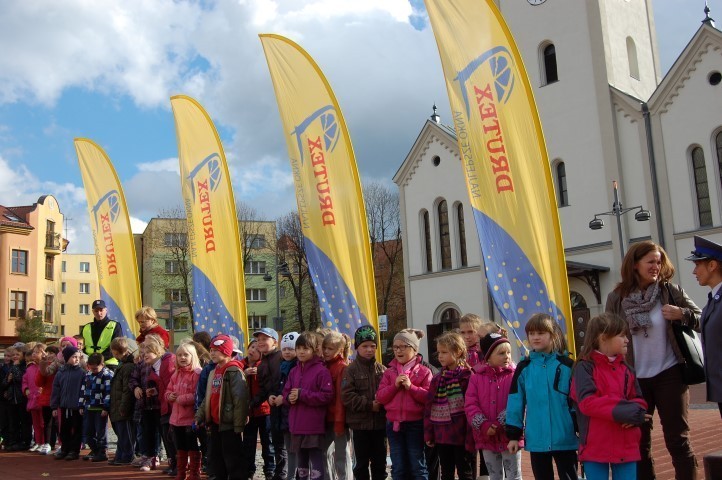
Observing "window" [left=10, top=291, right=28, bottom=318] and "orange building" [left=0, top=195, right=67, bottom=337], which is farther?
"window" [left=10, top=291, right=28, bottom=318]

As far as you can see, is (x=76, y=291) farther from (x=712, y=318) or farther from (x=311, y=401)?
(x=712, y=318)

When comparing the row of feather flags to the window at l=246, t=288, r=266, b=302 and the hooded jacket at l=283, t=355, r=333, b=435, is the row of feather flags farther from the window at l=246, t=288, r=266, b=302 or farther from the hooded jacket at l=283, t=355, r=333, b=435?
the window at l=246, t=288, r=266, b=302

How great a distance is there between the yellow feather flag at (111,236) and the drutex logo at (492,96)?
385 inches

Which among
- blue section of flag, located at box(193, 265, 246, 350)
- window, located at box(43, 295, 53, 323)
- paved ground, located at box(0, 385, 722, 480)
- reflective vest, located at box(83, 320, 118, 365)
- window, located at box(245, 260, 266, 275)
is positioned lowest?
paved ground, located at box(0, 385, 722, 480)

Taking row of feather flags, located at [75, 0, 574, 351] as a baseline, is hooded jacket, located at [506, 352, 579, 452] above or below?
below

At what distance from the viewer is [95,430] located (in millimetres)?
11688

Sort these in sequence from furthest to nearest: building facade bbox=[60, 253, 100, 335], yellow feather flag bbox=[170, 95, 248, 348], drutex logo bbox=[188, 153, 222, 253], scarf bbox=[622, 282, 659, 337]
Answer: building facade bbox=[60, 253, 100, 335]
drutex logo bbox=[188, 153, 222, 253]
yellow feather flag bbox=[170, 95, 248, 348]
scarf bbox=[622, 282, 659, 337]

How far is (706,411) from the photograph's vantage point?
1409cm

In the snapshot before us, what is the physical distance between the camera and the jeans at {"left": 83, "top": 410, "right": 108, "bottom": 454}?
453 inches

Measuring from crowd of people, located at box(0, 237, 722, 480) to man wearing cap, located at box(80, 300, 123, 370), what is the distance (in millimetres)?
24

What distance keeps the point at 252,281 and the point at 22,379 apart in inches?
2198

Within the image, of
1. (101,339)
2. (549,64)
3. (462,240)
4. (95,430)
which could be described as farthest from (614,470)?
(462,240)

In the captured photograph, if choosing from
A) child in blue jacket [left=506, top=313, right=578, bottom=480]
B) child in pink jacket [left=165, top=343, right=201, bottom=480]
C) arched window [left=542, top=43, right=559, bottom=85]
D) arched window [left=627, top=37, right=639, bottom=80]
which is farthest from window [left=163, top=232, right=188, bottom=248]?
child in blue jacket [left=506, top=313, right=578, bottom=480]

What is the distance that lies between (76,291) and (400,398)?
268ft
